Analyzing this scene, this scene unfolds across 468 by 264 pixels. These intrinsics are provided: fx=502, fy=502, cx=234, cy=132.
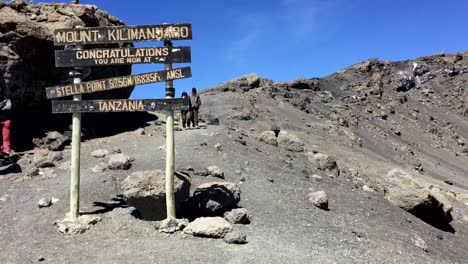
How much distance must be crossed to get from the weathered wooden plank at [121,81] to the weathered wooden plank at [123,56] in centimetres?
26

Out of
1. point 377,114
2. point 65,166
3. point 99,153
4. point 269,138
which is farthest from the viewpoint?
point 377,114

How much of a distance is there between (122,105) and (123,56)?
3.31 feet

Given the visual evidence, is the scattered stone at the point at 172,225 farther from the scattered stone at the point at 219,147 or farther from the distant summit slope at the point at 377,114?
the distant summit slope at the point at 377,114

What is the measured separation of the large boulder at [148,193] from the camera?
10.1 meters

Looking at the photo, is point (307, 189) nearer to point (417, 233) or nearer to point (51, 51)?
point (417, 233)

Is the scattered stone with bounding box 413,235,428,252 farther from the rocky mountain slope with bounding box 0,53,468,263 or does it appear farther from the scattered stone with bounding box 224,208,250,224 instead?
the scattered stone with bounding box 224,208,250,224

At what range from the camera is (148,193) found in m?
10.1

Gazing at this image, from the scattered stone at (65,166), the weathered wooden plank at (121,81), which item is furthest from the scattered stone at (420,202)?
the scattered stone at (65,166)

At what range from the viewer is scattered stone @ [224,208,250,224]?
10.4 metres

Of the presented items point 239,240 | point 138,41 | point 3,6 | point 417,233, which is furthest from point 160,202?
point 3,6

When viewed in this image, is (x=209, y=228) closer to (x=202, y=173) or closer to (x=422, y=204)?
(x=202, y=173)

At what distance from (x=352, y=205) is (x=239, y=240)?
5903 millimetres

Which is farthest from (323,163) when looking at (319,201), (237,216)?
(237,216)

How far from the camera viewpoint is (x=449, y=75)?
73.0 metres
